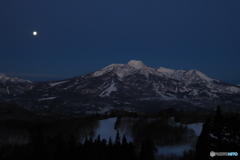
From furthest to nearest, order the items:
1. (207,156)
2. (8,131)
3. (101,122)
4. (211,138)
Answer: (8,131), (101,122), (211,138), (207,156)

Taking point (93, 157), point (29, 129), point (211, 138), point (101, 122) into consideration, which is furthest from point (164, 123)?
point (29, 129)

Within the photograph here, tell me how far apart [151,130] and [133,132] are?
26.9 feet

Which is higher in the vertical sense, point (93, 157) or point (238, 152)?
point (238, 152)

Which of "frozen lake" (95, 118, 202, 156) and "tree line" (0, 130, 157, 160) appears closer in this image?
"tree line" (0, 130, 157, 160)

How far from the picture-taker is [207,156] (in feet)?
122

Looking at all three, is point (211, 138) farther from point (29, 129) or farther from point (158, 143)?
point (29, 129)

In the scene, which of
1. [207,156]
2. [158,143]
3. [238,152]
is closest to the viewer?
[238,152]

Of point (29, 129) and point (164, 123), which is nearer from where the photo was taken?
point (164, 123)

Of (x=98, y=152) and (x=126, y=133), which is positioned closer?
(x=98, y=152)

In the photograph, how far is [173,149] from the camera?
7000 centimetres

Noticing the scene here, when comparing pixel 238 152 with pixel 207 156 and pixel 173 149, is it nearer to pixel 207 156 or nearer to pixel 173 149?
pixel 207 156

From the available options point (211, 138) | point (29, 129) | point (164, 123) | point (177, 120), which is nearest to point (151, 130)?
point (164, 123)

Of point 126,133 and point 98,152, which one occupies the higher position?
point 126,133

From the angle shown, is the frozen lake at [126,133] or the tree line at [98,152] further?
the frozen lake at [126,133]
